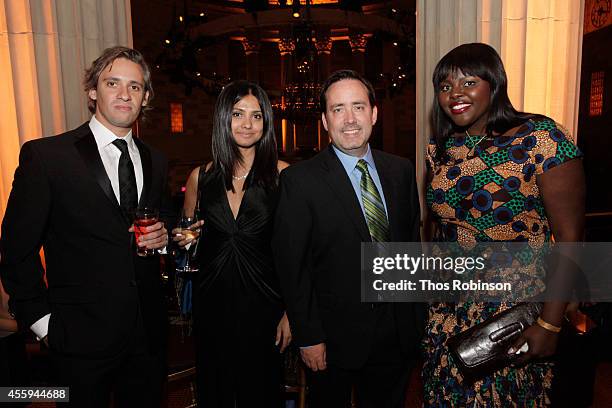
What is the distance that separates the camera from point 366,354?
1.83 meters

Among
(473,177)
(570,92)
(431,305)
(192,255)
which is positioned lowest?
(431,305)

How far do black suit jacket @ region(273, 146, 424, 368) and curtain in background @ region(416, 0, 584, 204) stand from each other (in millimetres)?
1400

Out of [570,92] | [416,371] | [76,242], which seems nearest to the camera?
[76,242]

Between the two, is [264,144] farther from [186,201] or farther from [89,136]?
[89,136]

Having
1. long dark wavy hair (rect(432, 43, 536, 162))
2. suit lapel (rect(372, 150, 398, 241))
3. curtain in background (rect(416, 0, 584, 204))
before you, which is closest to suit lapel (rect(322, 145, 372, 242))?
suit lapel (rect(372, 150, 398, 241))

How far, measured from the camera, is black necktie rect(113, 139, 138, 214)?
1.85 m

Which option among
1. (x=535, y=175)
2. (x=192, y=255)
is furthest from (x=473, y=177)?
(x=192, y=255)

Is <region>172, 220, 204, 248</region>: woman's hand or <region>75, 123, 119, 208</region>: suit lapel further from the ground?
<region>75, 123, 119, 208</region>: suit lapel

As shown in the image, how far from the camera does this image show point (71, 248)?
5.89 ft

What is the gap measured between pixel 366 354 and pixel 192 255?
0.93m

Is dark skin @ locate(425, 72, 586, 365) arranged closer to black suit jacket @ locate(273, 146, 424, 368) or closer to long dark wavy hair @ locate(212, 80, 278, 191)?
black suit jacket @ locate(273, 146, 424, 368)

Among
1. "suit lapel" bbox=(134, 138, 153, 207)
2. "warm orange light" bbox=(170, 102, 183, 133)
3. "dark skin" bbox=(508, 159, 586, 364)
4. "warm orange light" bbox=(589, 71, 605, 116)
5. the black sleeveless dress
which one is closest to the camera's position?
"dark skin" bbox=(508, 159, 586, 364)

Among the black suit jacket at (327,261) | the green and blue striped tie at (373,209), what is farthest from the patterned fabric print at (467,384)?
the green and blue striped tie at (373,209)

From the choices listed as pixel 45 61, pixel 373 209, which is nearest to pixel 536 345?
pixel 373 209
